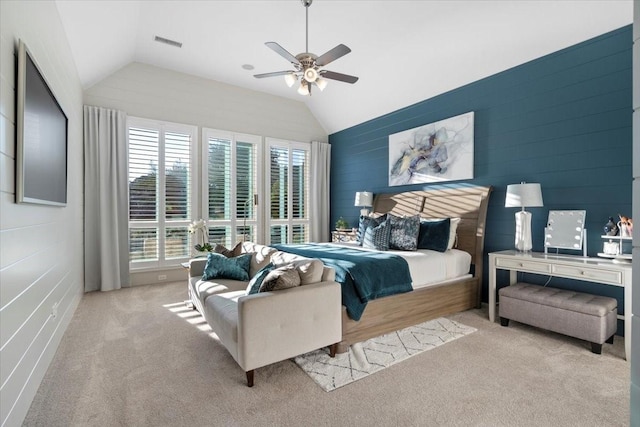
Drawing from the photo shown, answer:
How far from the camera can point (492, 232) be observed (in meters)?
4.04

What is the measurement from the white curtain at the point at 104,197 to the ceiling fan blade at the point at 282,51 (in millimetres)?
3149

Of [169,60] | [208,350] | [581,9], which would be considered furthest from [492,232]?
[169,60]

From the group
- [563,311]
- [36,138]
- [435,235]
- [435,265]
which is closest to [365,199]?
[435,235]

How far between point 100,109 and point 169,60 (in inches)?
49.1

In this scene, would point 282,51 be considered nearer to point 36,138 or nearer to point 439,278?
point 36,138

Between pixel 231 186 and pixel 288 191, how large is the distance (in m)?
1.16

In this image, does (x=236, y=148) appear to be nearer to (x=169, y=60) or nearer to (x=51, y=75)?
(x=169, y=60)

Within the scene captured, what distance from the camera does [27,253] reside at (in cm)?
201

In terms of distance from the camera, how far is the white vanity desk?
254cm

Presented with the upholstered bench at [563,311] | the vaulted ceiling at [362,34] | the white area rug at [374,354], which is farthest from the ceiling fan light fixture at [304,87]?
the upholstered bench at [563,311]

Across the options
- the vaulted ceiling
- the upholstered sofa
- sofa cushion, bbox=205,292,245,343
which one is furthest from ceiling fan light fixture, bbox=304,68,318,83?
sofa cushion, bbox=205,292,245,343

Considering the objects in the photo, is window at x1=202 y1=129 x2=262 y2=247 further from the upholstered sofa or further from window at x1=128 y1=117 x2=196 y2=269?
the upholstered sofa

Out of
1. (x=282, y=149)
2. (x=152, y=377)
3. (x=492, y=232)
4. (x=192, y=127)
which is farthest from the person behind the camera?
(x=282, y=149)

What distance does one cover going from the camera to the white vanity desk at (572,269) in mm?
2541
